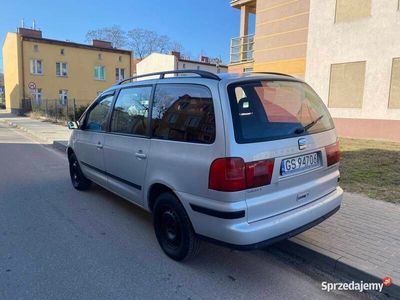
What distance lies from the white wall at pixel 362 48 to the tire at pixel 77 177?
10.6m

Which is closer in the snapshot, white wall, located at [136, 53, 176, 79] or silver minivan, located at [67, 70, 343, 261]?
silver minivan, located at [67, 70, 343, 261]

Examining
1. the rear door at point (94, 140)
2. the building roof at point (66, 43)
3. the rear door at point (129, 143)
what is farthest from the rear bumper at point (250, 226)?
the building roof at point (66, 43)

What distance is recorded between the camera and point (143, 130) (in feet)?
12.1

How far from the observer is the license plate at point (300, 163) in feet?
9.52

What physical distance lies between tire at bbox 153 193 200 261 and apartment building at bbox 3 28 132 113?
1202 inches

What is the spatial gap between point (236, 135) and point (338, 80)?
1189 cm

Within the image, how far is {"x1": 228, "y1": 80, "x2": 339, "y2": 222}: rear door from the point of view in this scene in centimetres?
274

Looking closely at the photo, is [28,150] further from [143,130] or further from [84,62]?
[84,62]

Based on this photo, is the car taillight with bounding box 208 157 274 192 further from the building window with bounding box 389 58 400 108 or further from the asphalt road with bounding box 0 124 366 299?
the building window with bounding box 389 58 400 108

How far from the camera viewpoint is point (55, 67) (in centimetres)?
3425

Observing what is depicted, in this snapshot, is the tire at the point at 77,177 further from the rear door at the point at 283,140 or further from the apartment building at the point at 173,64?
the apartment building at the point at 173,64

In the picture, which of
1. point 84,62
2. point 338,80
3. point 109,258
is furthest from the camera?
point 84,62

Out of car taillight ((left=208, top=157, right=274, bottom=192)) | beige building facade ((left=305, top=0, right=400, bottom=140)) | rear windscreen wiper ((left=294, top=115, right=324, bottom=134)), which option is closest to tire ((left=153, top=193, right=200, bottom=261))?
car taillight ((left=208, top=157, right=274, bottom=192))

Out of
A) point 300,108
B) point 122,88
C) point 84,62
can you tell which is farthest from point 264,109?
point 84,62
